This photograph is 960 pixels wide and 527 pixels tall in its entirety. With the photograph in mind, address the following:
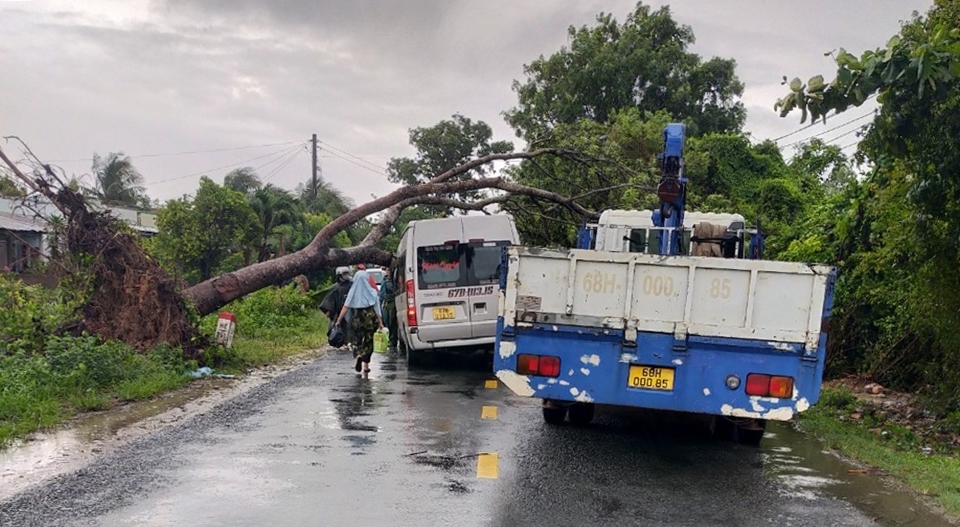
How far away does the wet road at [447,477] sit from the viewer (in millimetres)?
5969

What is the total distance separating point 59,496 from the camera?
6.20 m

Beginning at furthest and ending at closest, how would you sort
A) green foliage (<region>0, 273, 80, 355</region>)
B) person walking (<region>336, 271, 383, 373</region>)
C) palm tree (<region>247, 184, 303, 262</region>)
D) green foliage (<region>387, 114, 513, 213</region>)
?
green foliage (<region>387, 114, 513, 213</region>), palm tree (<region>247, 184, 303, 262</region>), person walking (<region>336, 271, 383, 373</region>), green foliage (<region>0, 273, 80, 355</region>)

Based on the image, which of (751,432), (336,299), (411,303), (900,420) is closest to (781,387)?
(751,432)

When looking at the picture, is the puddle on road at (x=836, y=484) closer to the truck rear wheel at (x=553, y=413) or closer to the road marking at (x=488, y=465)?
the truck rear wheel at (x=553, y=413)

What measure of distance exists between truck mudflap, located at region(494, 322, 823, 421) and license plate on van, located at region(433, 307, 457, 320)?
6.73m

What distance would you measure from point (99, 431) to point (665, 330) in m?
5.57

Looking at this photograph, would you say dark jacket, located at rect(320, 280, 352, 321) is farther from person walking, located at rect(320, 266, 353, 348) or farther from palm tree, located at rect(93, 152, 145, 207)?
palm tree, located at rect(93, 152, 145, 207)

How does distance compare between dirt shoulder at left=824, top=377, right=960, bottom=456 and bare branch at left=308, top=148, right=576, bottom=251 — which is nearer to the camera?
dirt shoulder at left=824, top=377, right=960, bottom=456

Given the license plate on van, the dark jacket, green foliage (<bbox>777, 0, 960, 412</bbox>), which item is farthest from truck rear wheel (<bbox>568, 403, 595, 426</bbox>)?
the dark jacket

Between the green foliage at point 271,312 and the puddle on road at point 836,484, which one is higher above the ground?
the puddle on road at point 836,484

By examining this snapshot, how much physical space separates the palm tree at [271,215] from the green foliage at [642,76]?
34.4 feet

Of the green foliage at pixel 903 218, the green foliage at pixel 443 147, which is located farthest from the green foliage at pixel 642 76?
the green foliage at pixel 903 218

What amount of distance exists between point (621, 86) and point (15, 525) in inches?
1284

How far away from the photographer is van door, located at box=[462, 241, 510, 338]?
573 inches
